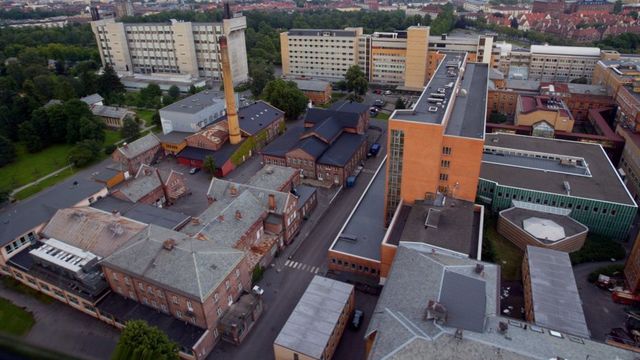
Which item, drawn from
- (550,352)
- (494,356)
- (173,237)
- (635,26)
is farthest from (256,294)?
(635,26)

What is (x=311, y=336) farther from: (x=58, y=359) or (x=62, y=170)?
(x=62, y=170)

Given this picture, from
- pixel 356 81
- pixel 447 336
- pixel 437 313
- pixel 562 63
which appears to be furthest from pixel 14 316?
pixel 562 63

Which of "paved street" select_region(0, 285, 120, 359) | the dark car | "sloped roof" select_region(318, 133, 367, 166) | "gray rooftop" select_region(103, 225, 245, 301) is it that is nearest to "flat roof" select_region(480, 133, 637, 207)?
"sloped roof" select_region(318, 133, 367, 166)

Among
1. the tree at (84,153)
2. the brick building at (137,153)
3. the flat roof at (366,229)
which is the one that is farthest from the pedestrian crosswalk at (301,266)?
the tree at (84,153)

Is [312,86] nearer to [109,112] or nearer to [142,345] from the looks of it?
[109,112]

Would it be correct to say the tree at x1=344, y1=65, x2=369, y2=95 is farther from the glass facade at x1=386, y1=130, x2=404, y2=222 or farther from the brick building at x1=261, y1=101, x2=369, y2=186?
the glass facade at x1=386, y1=130, x2=404, y2=222
